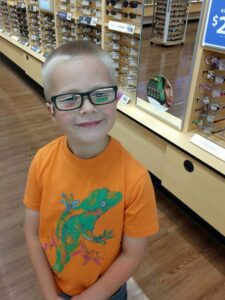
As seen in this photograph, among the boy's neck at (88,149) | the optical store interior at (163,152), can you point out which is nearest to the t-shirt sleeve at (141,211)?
the boy's neck at (88,149)

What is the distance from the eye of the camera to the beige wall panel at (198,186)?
4.88 feet

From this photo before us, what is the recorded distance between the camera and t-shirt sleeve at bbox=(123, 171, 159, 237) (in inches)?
28.9

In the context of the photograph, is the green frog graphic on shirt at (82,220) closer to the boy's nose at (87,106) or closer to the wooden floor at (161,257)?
the boy's nose at (87,106)

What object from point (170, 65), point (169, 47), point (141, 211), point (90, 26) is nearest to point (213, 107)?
point (141, 211)

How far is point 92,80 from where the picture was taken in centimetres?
65

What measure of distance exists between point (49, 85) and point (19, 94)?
3242mm

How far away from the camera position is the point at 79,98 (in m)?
0.65

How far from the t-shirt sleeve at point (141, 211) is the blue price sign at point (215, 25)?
893 mm

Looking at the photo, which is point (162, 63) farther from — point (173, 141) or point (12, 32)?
point (173, 141)

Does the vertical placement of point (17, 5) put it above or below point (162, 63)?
above

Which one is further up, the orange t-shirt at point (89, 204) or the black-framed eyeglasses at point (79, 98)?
the black-framed eyeglasses at point (79, 98)

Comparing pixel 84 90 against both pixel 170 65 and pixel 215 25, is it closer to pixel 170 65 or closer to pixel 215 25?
pixel 215 25

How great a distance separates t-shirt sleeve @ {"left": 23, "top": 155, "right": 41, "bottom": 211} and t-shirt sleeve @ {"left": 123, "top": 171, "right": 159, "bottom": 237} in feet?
0.90

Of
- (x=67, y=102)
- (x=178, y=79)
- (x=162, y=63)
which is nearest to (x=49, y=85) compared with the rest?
(x=67, y=102)
